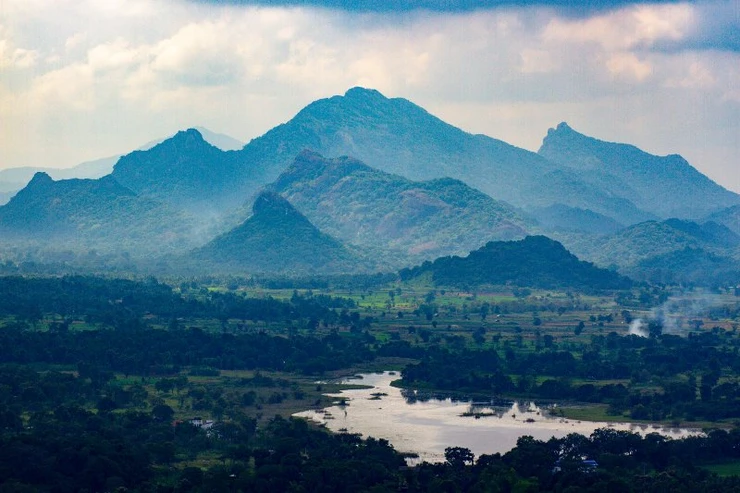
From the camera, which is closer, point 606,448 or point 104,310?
point 606,448

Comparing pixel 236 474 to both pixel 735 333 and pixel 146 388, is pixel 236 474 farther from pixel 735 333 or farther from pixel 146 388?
pixel 735 333

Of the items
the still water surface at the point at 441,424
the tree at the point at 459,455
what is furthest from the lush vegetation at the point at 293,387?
the still water surface at the point at 441,424

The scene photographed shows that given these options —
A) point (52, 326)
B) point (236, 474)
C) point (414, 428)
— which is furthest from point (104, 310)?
point (236, 474)

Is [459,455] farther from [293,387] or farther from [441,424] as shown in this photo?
[293,387]

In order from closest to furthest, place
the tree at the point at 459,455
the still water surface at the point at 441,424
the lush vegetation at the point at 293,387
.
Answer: the lush vegetation at the point at 293,387 → the tree at the point at 459,455 → the still water surface at the point at 441,424

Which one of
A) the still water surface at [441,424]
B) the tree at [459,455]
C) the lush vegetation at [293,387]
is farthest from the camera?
the still water surface at [441,424]

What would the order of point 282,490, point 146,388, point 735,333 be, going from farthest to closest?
point 735,333, point 146,388, point 282,490

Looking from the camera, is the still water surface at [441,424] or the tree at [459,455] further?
the still water surface at [441,424]

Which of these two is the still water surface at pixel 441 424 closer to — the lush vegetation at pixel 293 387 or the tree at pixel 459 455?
the tree at pixel 459 455

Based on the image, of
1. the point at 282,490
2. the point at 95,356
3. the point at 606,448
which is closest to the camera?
the point at 282,490
